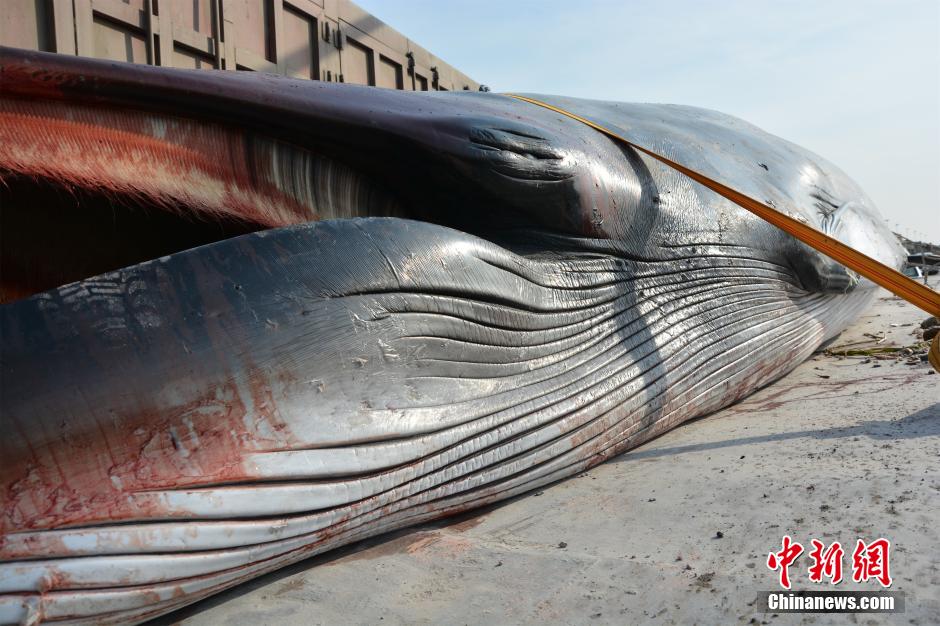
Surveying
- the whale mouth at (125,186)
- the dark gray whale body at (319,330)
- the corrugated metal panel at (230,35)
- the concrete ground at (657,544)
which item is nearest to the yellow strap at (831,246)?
the dark gray whale body at (319,330)

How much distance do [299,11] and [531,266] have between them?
7.17 metres

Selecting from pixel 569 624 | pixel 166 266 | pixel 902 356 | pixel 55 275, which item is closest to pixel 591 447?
pixel 569 624

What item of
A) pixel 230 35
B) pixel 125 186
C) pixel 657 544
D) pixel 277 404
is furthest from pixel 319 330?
pixel 230 35

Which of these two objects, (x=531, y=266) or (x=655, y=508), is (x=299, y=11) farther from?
(x=655, y=508)

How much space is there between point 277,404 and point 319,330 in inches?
10.1

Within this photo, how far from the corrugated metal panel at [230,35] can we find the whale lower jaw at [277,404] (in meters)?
4.55

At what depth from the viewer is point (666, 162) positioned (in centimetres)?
377

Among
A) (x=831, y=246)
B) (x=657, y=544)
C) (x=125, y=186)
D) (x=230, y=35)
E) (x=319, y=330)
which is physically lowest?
(x=657, y=544)

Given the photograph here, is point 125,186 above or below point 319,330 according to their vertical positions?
above

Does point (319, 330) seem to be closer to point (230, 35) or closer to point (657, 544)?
point (657, 544)

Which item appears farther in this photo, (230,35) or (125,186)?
(230,35)

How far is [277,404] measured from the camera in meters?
2.20

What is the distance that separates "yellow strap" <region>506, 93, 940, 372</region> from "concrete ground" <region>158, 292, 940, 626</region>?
Result: 63 centimetres

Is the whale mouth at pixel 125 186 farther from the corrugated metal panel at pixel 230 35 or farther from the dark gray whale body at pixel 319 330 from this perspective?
the corrugated metal panel at pixel 230 35
